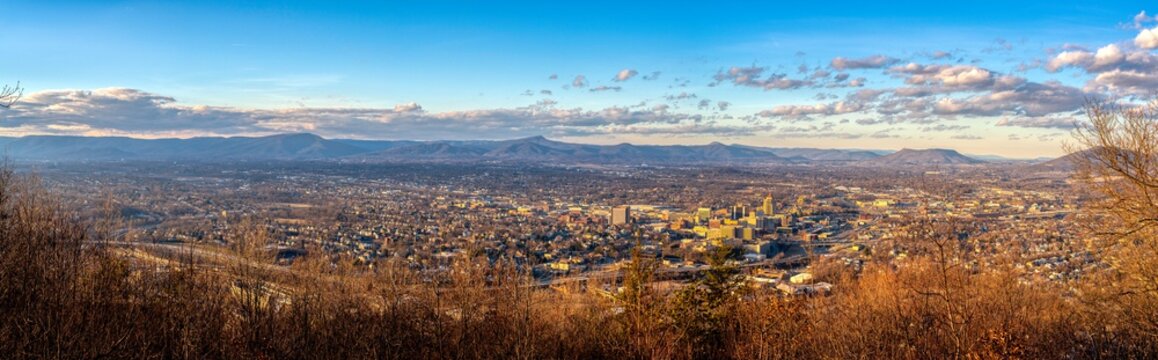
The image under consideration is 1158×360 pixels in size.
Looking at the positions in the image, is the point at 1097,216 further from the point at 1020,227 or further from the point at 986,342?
the point at 1020,227

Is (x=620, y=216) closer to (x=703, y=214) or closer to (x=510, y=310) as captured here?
(x=703, y=214)

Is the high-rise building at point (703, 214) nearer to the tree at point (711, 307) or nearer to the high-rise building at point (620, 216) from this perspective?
the high-rise building at point (620, 216)

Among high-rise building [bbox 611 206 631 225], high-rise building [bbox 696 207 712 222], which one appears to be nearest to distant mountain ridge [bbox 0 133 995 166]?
high-rise building [bbox 696 207 712 222]

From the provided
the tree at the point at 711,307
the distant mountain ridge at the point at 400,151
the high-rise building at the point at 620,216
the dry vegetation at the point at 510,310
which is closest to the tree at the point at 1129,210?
the dry vegetation at the point at 510,310

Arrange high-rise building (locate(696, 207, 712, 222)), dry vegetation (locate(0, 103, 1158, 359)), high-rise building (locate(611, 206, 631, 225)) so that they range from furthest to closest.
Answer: high-rise building (locate(696, 207, 712, 222)) < high-rise building (locate(611, 206, 631, 225)) < dry vegetation (locate(0, 103, 1158, 359))

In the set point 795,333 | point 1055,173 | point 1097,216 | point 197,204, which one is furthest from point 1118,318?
point 1055,173

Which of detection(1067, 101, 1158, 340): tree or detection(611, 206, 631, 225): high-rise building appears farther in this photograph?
detection(611, 206, 631, 225): high-rise building

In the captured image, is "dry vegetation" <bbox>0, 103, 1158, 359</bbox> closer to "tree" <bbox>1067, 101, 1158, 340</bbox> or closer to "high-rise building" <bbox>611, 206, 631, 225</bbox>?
"tree" <bbox>1067, 101, 1158, 340</bbox>
